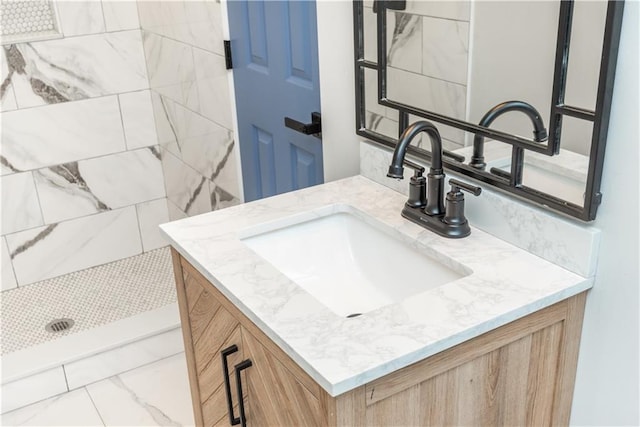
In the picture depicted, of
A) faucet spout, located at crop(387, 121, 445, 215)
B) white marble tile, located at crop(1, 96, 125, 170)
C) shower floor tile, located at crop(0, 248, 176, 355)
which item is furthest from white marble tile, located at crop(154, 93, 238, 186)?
faucet spout, located at crop(387, 121, 445, 215)

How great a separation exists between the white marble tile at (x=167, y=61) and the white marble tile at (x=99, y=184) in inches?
14.2

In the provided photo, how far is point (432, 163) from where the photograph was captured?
147cm

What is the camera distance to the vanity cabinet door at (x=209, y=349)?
1.47 m

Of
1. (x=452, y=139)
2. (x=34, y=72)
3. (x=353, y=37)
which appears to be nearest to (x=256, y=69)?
(x=353, y=37)

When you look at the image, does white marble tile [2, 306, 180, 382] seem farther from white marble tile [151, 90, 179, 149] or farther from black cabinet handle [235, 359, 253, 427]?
black cabinet handle [235, 359, 253, 427]

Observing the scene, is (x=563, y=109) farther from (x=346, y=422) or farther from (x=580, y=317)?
(x=346, y=422)

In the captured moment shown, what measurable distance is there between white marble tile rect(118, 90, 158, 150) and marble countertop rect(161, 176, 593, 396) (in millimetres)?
1538

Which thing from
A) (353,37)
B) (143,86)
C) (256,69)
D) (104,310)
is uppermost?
(353,37)

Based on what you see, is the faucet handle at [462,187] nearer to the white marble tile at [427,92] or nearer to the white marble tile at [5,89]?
the white marble tile at [427,92]

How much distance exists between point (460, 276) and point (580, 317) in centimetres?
24

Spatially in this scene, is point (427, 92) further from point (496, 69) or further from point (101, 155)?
point (101, 155)

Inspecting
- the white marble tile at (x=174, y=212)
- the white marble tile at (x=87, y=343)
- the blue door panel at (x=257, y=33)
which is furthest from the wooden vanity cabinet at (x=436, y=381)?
the white marble tile at (x=174, y=212)

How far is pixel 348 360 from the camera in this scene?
110cm

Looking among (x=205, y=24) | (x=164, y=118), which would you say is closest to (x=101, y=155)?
(x=164, y=118)
